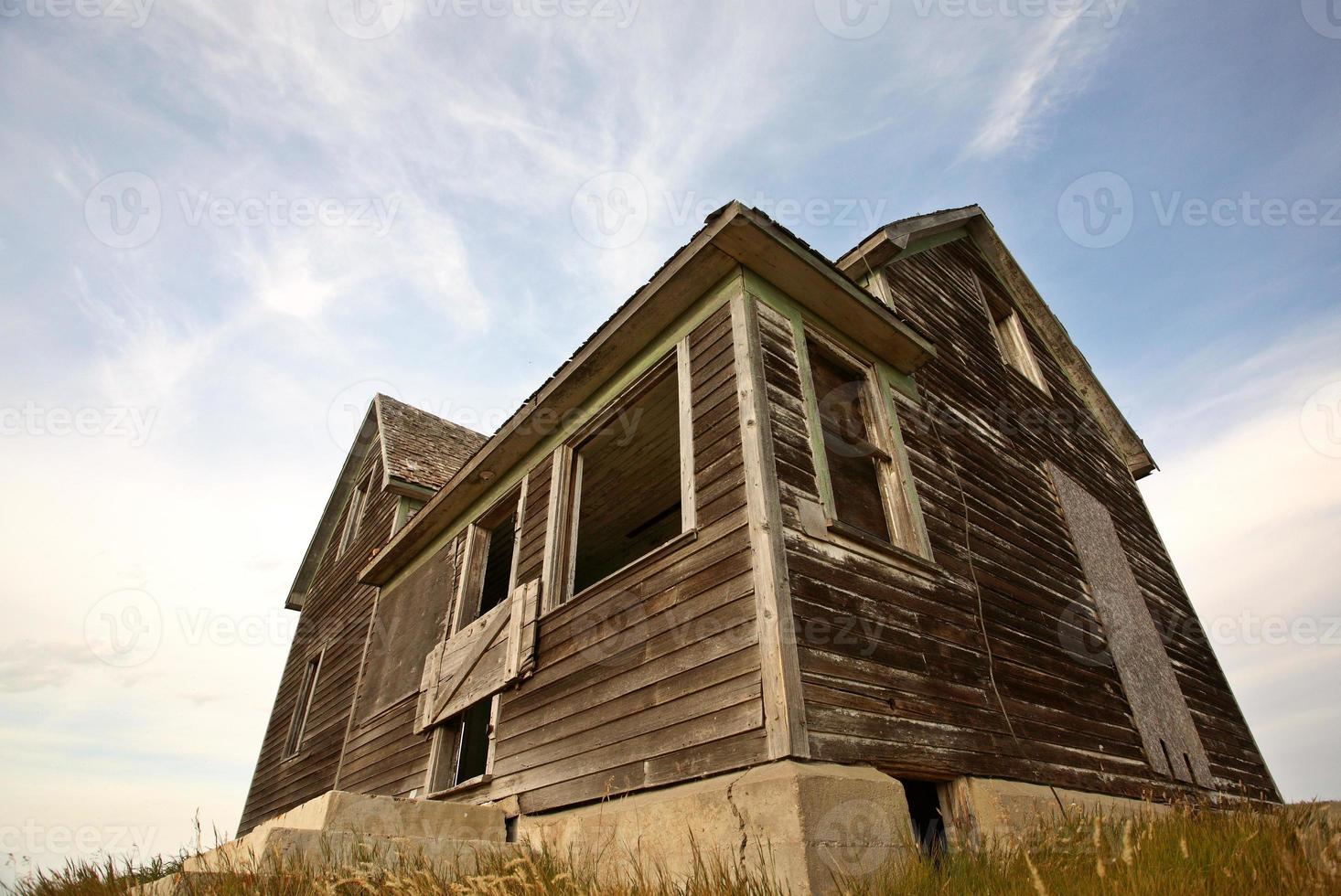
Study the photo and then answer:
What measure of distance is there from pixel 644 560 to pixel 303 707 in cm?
972

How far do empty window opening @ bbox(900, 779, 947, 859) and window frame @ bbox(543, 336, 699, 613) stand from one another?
227 cm

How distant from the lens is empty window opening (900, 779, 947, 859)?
15.3 feet

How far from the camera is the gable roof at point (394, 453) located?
13.2 meters

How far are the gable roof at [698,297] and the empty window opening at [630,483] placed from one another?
47 centimetres

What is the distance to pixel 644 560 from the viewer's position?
534cm

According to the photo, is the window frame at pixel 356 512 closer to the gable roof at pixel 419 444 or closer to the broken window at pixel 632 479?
the gable roof at pixel 419 444

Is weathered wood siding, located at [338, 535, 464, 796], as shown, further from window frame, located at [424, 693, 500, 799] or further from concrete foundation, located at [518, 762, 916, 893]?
concrete foundation, located at [518, 762, 916, 893]

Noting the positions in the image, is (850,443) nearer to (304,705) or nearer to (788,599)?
(788,599)

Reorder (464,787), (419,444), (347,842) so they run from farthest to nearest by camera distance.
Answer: (419,444) → (464,787) → (347,842)

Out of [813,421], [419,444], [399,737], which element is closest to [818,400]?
[813,421]

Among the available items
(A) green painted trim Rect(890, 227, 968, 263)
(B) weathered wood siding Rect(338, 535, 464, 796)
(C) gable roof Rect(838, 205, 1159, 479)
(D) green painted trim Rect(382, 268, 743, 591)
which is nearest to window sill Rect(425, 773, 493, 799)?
(B) weathered wood siding Rect(338, 535, 464, 796)

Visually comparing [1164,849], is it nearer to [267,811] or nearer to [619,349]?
[619,349]

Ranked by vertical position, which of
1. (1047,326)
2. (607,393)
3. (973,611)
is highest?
(1047,326)
